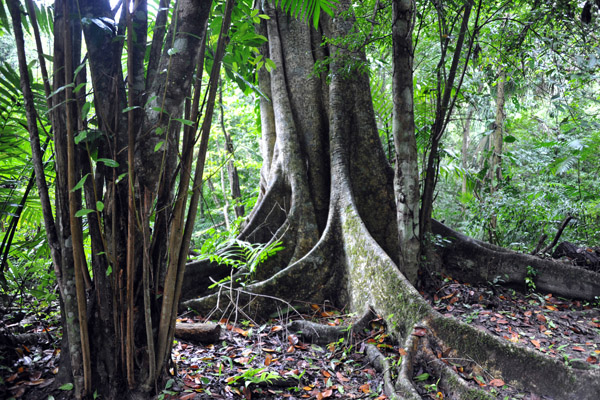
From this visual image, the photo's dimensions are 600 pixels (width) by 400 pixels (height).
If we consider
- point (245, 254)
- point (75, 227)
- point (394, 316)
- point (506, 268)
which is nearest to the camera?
point (75, 227)

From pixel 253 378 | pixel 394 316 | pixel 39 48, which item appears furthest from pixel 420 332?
pixel 39 48

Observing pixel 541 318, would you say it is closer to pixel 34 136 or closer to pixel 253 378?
pixel 253 378

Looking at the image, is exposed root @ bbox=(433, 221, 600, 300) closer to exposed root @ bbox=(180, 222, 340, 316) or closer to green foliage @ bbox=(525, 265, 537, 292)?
green foliage @ bbox=(525, 265, 537, 292)

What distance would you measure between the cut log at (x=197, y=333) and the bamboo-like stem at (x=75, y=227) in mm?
1318

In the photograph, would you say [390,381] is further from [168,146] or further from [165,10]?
[165,10]

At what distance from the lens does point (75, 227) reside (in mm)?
2059

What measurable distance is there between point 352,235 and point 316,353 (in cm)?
144

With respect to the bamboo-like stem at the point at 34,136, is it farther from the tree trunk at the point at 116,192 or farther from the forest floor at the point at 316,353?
the forest floor at the point at 316,353

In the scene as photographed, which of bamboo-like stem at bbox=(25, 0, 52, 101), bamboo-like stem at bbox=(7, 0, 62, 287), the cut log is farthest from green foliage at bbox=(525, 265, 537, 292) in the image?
bamboo-like stem at bbox=(25, 0, 52, 101)

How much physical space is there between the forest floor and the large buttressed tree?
0.14 m

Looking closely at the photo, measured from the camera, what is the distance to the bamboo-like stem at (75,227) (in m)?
2.03

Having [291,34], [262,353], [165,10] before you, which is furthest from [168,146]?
[291,34]

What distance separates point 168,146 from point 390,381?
2.19 metres

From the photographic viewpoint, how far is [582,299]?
15.2 ft
